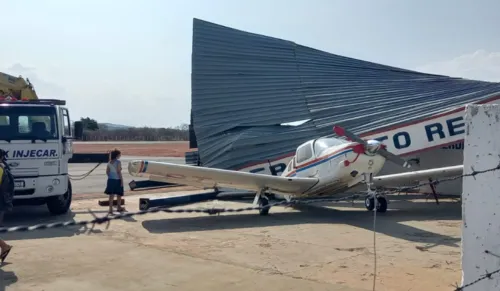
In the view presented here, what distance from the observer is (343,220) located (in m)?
12.4

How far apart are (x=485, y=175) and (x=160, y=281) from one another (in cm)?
408

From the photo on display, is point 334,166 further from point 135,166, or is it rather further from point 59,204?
point 59,204

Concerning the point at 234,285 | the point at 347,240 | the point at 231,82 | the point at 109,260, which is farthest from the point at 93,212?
the point at 231,82

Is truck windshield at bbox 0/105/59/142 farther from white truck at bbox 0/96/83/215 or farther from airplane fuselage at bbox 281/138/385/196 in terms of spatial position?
airplane fuselage at bbox 281/138/385/196

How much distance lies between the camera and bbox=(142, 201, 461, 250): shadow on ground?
10405 millimetres

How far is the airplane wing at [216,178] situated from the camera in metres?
12.1

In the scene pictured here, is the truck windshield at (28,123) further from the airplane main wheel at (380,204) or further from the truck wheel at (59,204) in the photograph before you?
the airplane main wheel at (380,204)

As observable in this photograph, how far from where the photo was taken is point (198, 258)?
7996 millimetres

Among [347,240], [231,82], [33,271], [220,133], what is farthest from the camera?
[231,82]

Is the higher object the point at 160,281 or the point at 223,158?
the point at 223,158

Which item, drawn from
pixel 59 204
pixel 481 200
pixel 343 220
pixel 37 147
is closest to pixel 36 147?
pixel 37 147

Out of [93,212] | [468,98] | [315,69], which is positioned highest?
[315,69]

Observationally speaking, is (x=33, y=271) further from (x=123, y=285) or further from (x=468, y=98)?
(x=468, y=98)

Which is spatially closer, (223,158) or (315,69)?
(223,158)
